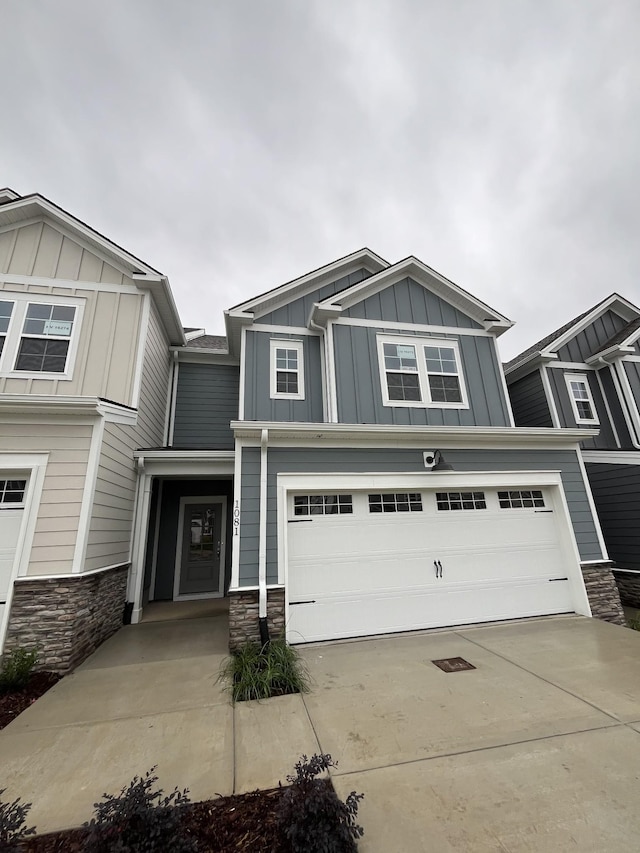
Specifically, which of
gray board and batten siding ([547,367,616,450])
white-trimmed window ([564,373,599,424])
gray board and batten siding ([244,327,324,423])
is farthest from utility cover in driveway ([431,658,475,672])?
white-trimmed window ([564,373,599,424])

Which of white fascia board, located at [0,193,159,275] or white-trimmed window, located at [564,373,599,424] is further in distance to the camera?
white-trimmed window, located at [564,373,599,424]

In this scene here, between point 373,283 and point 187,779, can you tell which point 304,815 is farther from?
point 373,283

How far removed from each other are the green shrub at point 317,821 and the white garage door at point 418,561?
322cm

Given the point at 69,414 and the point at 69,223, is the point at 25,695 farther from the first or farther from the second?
the point at 69,223

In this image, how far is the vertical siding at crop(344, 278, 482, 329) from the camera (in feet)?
25.2

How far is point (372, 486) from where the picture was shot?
5.77m

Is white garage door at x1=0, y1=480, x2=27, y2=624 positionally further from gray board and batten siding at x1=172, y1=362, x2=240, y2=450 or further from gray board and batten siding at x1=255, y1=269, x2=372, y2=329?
gray board and batten siding at x1=255, y1=269, x2=372, y2=329

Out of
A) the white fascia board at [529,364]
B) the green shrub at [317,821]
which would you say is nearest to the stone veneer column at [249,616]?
the green shrub at [317,821]

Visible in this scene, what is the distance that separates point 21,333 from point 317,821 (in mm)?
8133

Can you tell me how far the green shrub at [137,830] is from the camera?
5.70 feet

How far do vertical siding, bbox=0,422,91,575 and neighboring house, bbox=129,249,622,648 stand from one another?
171cm

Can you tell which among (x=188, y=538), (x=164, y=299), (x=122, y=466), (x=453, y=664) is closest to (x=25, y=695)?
(x=122, y=466)

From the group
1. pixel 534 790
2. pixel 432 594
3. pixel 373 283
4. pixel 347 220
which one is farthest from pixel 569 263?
pixel 534 790

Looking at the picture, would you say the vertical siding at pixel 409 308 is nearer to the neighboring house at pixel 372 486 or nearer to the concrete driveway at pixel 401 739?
the neighboring house at pixel 372 486
